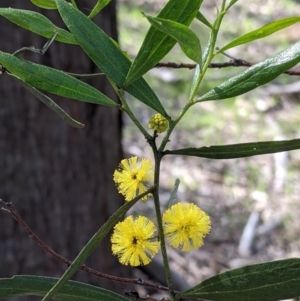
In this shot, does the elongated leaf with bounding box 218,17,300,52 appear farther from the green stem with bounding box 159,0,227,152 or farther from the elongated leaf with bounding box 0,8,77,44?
the elongated leaf with bounding box 0,8,77,44

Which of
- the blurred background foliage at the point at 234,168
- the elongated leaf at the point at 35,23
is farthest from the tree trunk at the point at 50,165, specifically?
the elongated leaf at the point at 35,23

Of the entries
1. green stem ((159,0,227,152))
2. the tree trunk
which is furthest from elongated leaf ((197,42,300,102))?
the tree trunk

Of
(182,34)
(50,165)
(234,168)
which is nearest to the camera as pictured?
(182,34)

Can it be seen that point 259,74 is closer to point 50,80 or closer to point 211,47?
point 211,47

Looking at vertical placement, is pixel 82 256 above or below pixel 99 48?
below

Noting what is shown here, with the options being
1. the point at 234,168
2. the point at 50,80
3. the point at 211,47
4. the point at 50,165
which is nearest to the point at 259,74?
the point at 211,47

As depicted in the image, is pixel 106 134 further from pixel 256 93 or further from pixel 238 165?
pixel 256 93
